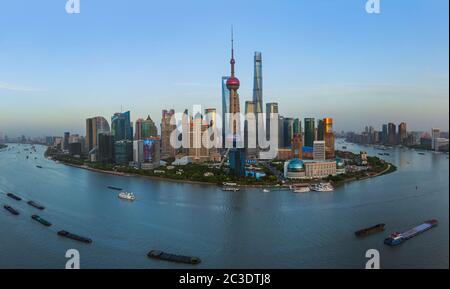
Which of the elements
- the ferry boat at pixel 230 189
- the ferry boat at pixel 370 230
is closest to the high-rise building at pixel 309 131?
the ferry boat at pixel 230 189

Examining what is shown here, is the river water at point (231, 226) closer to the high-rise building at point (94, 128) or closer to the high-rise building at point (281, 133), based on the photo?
the high-rise building at point (94, 128)

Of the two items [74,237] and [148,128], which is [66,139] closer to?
[148,128]

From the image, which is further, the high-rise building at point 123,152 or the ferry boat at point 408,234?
the high-rise building at point 123,152

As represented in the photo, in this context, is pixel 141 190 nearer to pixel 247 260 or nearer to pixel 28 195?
pixel 28 195

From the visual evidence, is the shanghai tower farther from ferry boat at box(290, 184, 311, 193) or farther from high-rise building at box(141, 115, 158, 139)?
ferry boat at box(290, 184, 311, 193)

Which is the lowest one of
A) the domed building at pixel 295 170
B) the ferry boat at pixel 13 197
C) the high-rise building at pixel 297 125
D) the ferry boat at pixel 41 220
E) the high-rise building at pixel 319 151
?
the ferry boat at pixel 41 220

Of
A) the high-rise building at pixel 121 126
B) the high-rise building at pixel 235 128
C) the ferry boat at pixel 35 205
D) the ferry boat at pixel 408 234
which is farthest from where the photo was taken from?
the high-rise building at pixel 121 126

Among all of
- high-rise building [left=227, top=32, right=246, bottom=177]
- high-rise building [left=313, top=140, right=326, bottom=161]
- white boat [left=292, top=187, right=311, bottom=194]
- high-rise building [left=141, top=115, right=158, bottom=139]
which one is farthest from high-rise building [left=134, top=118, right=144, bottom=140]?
white boat [left=292, top=187, right=311, bottom=194]
